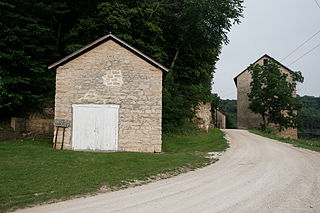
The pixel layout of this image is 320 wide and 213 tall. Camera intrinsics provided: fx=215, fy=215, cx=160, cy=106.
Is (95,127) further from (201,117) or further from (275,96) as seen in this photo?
(275,96)

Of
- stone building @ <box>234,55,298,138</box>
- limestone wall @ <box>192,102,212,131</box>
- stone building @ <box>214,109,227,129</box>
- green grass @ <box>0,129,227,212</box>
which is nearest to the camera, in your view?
green grass @ <box>0,129,227,212</box>

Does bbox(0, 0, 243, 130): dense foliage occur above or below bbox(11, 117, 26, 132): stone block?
above

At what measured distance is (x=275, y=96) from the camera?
101 ft

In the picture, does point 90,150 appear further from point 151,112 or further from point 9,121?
point 9,121

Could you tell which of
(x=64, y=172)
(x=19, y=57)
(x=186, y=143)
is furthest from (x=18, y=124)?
(x=186, y=143)

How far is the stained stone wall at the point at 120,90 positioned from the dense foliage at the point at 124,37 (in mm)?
4103

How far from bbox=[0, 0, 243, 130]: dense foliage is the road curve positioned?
10.8 metres

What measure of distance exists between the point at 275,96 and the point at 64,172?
31.1 metres

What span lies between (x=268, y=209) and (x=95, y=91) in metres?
10.1

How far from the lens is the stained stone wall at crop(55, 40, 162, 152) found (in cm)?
1189

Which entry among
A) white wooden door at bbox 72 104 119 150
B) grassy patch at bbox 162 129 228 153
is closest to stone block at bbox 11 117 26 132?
white wooden door at bbox 72 104 119 150

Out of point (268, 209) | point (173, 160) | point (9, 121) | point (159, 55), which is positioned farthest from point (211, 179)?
point (9, 121)

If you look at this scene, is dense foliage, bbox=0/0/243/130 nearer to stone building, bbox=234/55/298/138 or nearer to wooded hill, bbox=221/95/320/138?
stone building, bbox=234/55/298/138

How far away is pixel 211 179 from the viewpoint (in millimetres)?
6645
